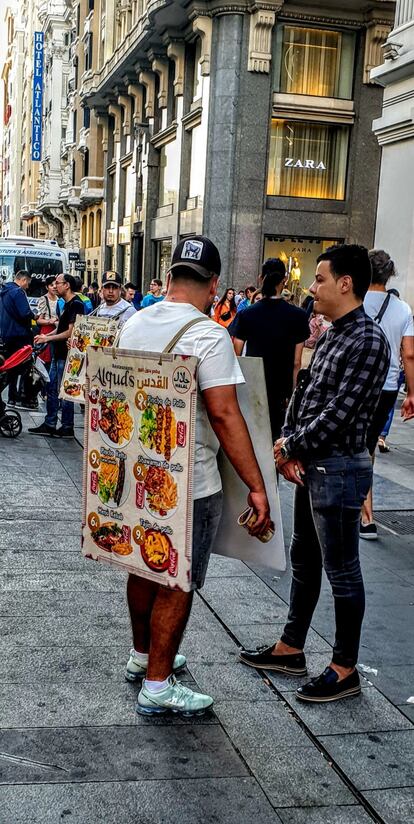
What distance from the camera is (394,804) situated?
3.11 m

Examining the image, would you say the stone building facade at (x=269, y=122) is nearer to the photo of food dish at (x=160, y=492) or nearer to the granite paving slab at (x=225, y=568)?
the granite paving slab at (x=225, y=568)

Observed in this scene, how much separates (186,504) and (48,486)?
4551 mm

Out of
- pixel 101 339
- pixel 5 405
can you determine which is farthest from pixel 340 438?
pixel 5 405

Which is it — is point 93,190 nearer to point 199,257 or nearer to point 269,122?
point 269,122

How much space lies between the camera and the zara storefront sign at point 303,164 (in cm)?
2367

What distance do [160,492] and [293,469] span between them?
74 cm

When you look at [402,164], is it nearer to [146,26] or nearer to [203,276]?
[203,276]

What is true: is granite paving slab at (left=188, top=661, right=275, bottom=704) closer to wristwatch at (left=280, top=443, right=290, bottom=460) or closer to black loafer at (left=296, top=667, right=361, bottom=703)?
black loafer at (left=296, top=667, right=361, bottom=703)

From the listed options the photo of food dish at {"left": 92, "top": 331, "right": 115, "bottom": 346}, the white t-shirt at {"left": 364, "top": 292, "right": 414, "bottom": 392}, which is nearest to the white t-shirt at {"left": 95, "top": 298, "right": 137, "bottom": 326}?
the photo of food dish at {"left": 92, "top": 331, "right": 115, "bottom": 346}

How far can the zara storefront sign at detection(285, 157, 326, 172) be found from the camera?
23672 mm

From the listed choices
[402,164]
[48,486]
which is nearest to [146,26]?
[402,164]

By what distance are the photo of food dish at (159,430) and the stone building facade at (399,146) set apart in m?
10.9

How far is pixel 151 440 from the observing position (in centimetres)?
345

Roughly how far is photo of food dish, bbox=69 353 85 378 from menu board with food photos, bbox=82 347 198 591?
5.82 meters
